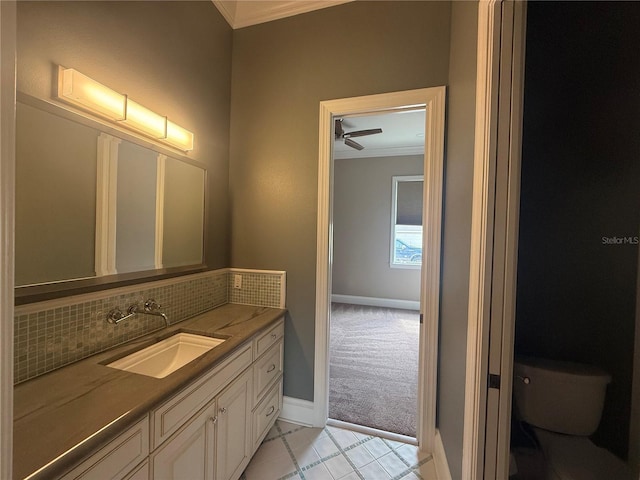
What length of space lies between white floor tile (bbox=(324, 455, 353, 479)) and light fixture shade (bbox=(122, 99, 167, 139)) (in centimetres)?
221

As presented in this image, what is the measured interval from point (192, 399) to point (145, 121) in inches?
55.0

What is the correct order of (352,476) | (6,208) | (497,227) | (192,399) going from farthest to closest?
(352,476)
(192,399)
(497,227)
(6,208)

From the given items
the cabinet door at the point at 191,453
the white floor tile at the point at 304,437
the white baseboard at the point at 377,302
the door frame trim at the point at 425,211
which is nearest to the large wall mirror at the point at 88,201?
the cabinet door at the point at 191,453

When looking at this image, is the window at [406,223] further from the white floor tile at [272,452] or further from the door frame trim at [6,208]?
the door frame trim at [6,208]

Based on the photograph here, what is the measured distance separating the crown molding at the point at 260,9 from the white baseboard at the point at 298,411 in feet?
9.63

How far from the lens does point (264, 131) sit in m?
2.12

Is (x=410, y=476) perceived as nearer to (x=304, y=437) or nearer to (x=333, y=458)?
(x=333, y=458)

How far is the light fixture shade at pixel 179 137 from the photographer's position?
162 centimetres

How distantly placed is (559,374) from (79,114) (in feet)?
8.47

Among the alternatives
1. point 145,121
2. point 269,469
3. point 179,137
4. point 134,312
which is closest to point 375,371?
point 269,469

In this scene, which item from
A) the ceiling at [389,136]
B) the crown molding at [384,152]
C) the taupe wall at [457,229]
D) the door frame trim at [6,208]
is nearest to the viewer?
the door frame trim at [6,208]

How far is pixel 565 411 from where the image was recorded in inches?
54.1

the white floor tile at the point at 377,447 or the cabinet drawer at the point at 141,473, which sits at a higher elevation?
the cabinet drawer at the point at 141,473

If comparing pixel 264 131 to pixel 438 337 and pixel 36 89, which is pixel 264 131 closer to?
pixel 36 89
